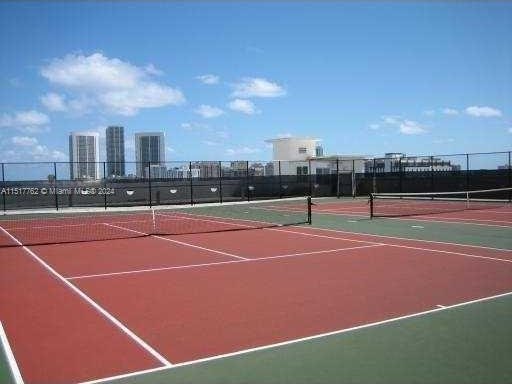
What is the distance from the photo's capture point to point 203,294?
7898 millimetres

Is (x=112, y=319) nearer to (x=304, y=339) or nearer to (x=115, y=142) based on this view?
(x=304, y=339)

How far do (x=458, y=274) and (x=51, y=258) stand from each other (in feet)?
29.4

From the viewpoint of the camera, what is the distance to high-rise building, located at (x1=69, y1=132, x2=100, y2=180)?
100 ft

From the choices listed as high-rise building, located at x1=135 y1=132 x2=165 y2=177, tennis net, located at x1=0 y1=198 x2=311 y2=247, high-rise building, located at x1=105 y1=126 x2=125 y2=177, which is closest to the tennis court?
tennis net, located at x1=0 y1=198 x2=311 y2=247

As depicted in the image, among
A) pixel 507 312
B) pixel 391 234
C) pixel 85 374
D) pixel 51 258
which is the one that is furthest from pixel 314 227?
pixel 85 374

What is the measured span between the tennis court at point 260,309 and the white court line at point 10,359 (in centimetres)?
3

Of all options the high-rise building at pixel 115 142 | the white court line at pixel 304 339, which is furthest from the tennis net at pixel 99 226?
the high-rise building at pixel 115 142

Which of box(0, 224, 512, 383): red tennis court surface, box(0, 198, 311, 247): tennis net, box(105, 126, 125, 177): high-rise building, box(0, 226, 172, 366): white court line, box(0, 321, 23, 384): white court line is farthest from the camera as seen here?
box(105, 126, 125, 177): high-rise building

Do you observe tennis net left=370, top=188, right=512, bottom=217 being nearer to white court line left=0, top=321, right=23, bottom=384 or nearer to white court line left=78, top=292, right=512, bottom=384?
white court line left=78, top=292, right=512, bottom=384

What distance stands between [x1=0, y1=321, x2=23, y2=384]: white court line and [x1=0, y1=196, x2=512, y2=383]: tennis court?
3 centimetres

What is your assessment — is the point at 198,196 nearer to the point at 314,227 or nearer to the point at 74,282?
the point at 314,227

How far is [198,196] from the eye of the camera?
36.5 meters

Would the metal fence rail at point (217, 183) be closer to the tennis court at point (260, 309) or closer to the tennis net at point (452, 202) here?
the tennis net at point (452, 202)

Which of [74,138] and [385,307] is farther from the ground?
[74,138]
